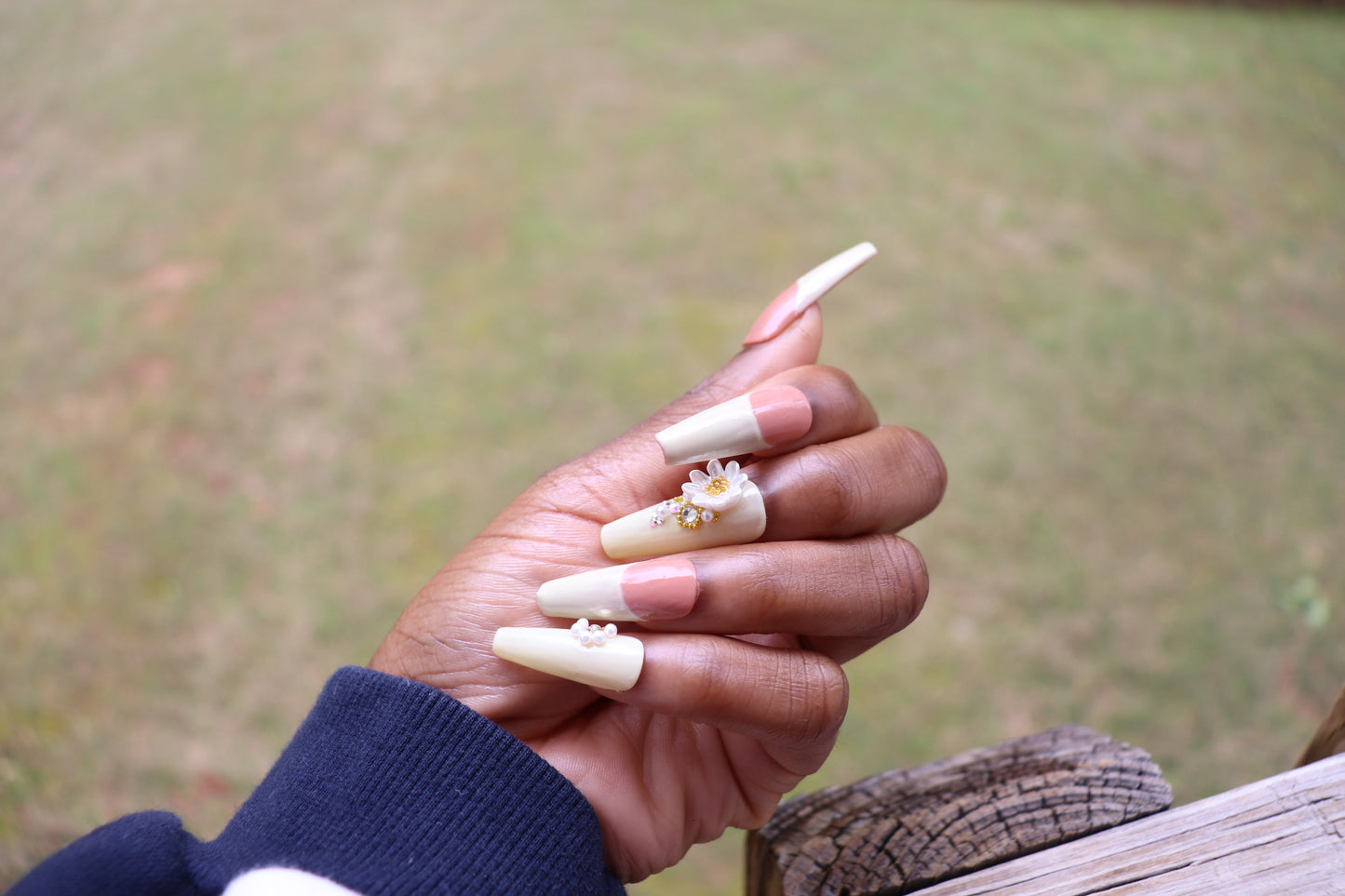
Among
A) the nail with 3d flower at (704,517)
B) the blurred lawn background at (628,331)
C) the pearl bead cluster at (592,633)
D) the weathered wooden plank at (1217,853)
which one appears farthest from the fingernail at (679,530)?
the blurred lawn background at (628,331)

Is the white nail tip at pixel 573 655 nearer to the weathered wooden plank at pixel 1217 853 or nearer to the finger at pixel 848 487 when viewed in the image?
the finger at pixel 848 487

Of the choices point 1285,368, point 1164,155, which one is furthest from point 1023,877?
point 1164,155

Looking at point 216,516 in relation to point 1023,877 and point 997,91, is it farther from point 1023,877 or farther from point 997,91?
point 997,91

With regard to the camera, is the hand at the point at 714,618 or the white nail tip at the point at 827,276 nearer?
the hand at the point at 714,618

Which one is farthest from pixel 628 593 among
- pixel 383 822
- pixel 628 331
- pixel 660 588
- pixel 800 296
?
pixel 628 331

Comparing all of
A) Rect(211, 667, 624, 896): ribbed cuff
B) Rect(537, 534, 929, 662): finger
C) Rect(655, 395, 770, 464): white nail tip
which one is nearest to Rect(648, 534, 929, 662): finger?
Rect(537, 534, 929, 662): finger

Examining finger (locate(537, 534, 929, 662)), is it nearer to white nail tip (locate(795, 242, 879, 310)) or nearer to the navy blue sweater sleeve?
the navy blue sweater sleeve
